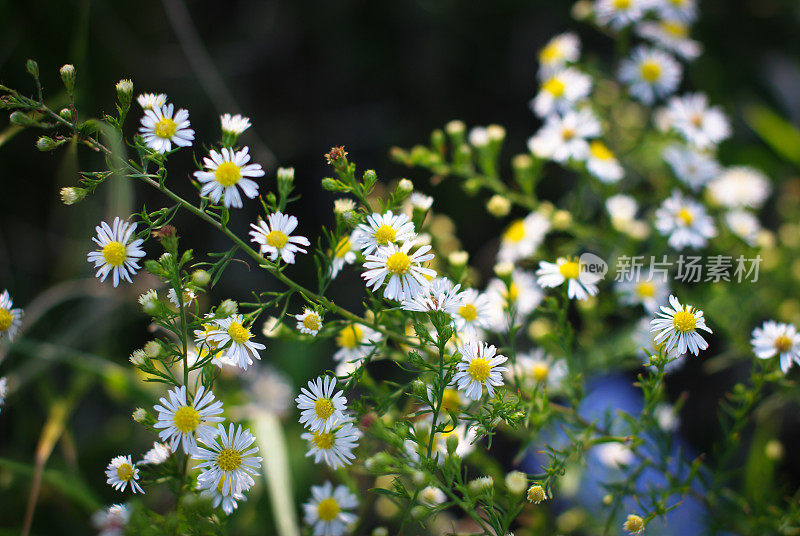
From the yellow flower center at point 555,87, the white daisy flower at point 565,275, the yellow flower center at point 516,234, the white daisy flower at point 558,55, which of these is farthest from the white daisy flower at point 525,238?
the white daisy flower at point 558,55

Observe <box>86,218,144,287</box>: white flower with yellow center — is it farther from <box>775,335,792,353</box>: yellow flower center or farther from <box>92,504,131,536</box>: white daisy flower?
<box>775,335,792,353</box>: yellow flower center

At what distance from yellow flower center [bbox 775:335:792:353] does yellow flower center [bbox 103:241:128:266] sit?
130cm

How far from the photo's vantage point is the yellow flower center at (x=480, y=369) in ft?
3.24

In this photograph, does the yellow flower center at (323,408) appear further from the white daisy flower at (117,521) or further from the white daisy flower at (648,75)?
the white daisy flower at (648,75)

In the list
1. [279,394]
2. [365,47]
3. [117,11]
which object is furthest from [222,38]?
[279,394]

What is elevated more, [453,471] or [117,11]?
[117,11]

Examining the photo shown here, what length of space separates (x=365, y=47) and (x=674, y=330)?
1.87 metres

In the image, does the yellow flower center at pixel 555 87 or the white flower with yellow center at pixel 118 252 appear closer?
the white flower with yellow center at pixel 118 252

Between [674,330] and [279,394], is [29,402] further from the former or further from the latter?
[674,330]

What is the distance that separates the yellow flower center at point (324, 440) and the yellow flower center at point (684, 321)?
660mm

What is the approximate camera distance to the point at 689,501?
1766 millimetres

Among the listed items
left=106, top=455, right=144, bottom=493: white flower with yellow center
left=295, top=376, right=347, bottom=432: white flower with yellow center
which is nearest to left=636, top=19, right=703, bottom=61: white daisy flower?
left=295, top=376, right=347, bottom=432: white flower with yellow center

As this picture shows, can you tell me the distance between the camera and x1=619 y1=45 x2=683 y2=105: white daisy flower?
71.1 inches

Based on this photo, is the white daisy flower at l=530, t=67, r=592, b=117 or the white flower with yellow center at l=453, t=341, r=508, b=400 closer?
the white flower with yellow center at l=453, t=341, r=508, b=400
